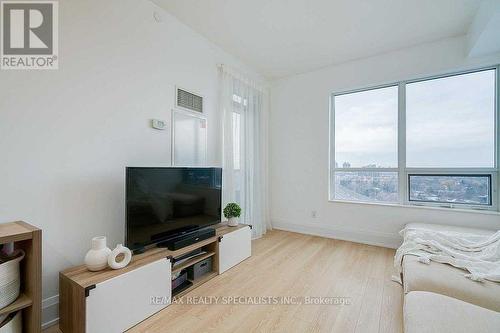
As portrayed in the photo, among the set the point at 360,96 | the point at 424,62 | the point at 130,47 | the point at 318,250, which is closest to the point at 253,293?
the point at 318,250

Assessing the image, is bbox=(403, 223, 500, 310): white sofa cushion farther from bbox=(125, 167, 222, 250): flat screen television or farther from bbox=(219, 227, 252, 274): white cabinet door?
bbox=(125, 167, 222, 250): flat screen television

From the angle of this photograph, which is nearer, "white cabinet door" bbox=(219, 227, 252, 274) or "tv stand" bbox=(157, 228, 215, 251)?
"tv stand" bbox=(157, 228, 215, 251)

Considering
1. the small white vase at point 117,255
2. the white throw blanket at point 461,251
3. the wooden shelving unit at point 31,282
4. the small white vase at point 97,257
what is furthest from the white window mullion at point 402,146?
the wooden shelving unit at point 31,282

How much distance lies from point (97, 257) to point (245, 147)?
93.1 inches

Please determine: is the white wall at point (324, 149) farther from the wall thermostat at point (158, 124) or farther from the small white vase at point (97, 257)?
the small white vase at point (97, 257)

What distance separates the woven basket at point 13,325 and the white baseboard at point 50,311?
1.08ft

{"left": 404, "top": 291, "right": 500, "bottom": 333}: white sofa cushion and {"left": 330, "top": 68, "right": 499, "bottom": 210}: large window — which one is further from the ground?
{"left": 330, "top": 68, "right": 499, "bottom": 210}: large window

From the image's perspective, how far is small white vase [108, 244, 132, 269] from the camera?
1.50m

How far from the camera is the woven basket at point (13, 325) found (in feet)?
3.74

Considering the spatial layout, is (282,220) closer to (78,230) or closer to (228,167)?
(228,167)

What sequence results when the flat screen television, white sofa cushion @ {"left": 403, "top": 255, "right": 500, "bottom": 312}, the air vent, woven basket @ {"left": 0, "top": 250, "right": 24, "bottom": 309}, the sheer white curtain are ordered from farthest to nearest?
the sheer white curtain → the air vent → the flat screen television → white sofa cushion @ {"left": 403, "top": 255, "right": 500, "bottom": 312} → woven basket @ {"left": 0, "top": 250, "right": 24, "bottom": 309}

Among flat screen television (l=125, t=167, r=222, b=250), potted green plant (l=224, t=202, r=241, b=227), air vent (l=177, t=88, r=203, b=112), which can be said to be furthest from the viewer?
potted green plant (l=224, t=202, r=241, b=227)

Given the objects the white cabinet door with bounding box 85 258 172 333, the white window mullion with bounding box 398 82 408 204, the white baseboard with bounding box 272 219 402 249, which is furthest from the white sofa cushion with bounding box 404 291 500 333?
the white window mullion with bounding box 398 82 408 204

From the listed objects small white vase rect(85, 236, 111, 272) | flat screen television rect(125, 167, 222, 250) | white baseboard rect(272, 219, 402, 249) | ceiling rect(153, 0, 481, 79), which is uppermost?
ceiling rect(153, 0, 481, 79)
